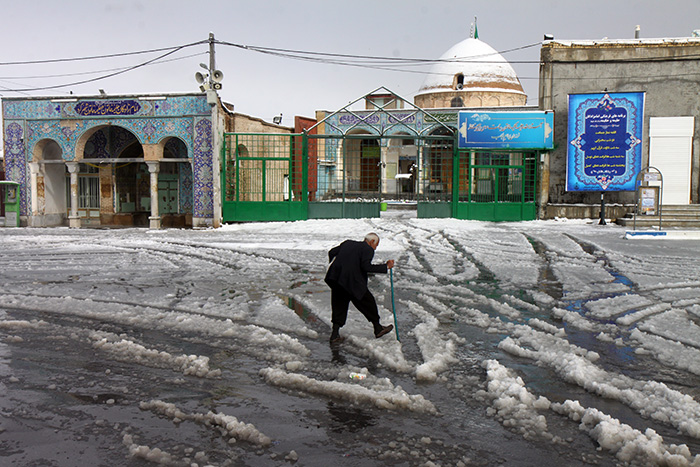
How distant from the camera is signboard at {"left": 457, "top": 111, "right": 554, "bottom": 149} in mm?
19438

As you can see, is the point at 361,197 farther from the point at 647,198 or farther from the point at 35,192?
the point at 35,192

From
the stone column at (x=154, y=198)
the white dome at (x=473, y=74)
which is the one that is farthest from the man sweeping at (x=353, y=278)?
the white dome at (x=473, y=74)

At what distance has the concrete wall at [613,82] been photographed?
65.9 ft

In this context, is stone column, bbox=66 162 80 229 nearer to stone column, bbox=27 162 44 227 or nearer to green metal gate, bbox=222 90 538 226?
stone column, bbox=27 162 44 227

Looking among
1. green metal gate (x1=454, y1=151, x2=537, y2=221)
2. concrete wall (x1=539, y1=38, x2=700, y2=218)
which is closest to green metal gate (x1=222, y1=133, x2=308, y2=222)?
green metal gate (x1=454, y1=151, x2=537, y2=221)


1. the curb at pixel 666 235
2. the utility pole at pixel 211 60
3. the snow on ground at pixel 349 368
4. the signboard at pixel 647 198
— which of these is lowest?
the snow on ground at pixel 349 368

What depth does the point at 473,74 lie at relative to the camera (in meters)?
32.0

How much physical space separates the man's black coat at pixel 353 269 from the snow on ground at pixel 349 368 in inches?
21.1

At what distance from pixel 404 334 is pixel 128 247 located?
29.8 feet

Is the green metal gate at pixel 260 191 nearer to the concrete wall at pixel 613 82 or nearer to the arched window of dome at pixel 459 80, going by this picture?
the concrete wall at pixel 613 82

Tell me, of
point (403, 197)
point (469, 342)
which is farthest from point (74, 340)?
point (403, 197)

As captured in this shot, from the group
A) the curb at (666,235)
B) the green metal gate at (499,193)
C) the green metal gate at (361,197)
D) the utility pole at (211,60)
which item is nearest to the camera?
the curb at (666,235)

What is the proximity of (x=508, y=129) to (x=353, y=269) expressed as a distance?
15649mm

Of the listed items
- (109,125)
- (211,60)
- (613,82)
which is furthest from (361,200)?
(613,82)
